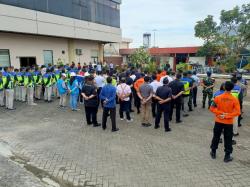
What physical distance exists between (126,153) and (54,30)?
1700cm

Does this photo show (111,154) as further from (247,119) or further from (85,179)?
(247,119)

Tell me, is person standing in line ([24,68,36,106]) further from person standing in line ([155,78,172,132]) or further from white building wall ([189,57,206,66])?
white building wall ([189,57,206,66])

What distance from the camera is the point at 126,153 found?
6.30m

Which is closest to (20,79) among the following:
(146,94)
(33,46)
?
(146,94)

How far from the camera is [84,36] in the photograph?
79.7ft

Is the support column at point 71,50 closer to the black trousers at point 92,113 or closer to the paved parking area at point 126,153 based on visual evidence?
the paved parking area at point 126,153

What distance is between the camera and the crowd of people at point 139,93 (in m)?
5.83

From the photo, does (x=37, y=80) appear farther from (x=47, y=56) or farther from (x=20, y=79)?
(x=47, y=56)

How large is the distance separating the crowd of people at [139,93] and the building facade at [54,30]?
6183mm

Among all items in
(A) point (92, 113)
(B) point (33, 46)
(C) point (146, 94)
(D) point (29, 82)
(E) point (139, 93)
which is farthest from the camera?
(B) point (33, 46)

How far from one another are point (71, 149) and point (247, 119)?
7.00 meters

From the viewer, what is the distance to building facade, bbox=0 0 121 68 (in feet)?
57.8

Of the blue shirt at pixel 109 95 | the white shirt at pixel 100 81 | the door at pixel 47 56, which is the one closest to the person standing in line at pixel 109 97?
the blue shirt at pixel 109 95

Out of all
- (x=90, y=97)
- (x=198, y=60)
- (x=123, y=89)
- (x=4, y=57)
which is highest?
(x=198, y=60)
